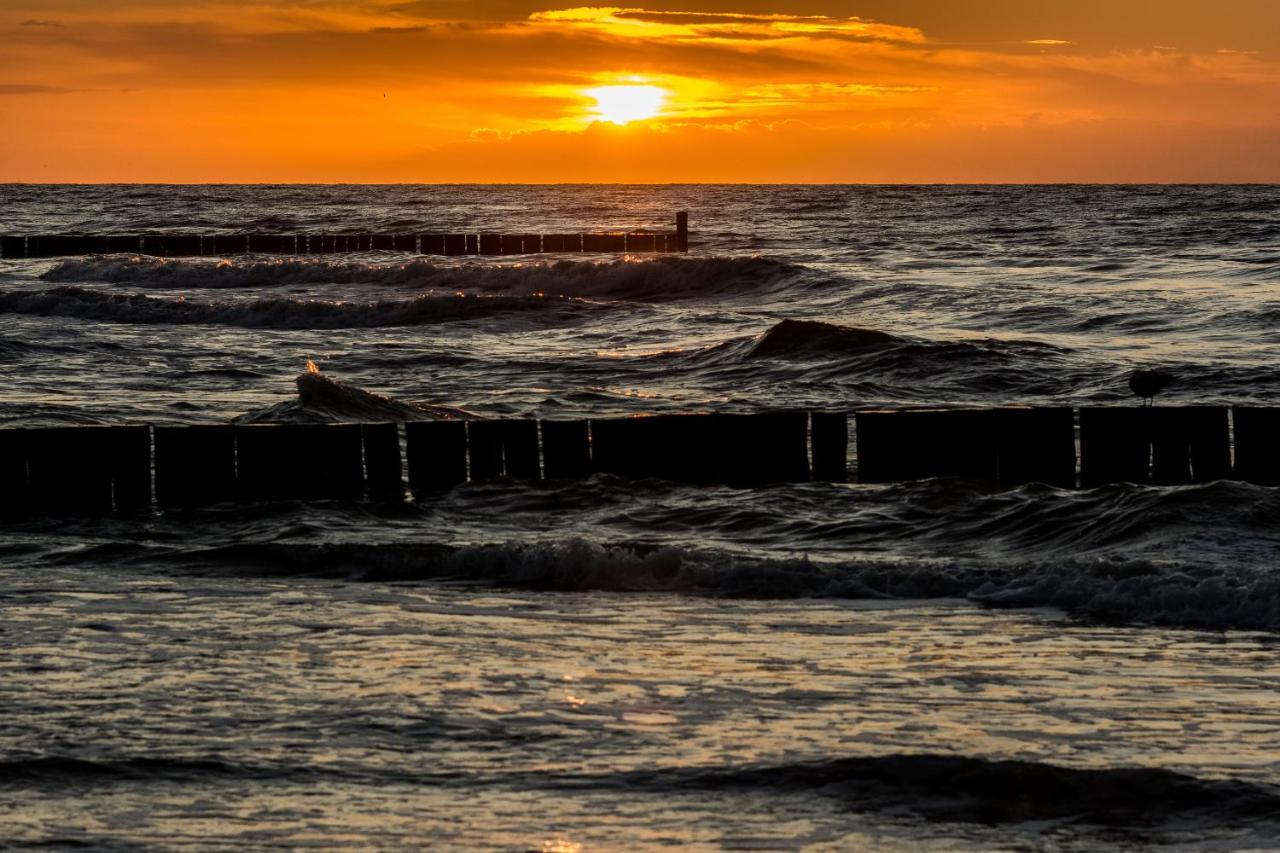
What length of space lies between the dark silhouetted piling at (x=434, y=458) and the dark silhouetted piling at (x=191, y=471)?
1.19m

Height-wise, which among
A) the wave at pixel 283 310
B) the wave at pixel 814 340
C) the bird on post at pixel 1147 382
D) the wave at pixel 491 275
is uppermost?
the wave at pixel 491 275

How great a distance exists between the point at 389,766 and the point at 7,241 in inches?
2128

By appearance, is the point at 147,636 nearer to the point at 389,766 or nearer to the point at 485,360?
the point at 389,766

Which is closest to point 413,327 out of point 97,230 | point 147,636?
point 147,636

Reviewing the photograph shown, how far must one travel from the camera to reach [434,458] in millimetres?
11109

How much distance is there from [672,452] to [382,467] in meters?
1.98

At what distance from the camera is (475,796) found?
194 inches

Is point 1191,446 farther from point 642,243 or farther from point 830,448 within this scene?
point 642,243

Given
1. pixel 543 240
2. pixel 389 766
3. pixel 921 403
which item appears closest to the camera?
pixel 389 766

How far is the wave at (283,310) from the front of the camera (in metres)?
32.0

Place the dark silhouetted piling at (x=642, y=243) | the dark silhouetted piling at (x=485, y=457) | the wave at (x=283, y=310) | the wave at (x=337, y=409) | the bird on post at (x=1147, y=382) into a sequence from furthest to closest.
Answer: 1. the dark silhouetted piling at (x=642, y=243)
2. the wave at (x=283, y=310)
3. the wave at (x=337, y=409)
4. the bird on post at (x=1147, y=382)
5. the dark silhouetted piling at (x=485, y=457)

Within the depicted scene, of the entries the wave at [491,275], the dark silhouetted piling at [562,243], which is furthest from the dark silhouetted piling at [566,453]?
the dark silhouetted piling at [562,243]

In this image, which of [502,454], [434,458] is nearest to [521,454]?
[502,454]

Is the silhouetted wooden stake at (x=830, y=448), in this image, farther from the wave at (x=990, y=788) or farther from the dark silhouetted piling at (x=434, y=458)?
the wave at (x=990, y=788)
